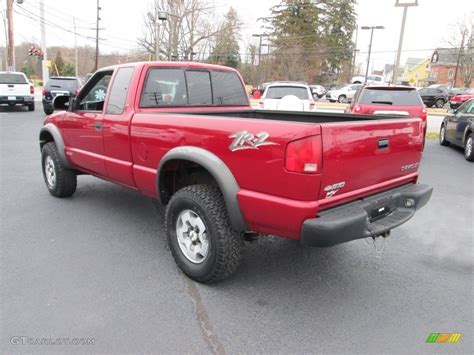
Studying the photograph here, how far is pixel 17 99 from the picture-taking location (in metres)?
18.5

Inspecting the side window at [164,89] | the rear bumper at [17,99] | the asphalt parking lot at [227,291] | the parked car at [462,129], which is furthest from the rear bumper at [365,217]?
the rear bumper at [17,99]

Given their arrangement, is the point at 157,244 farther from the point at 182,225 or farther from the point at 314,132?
the point at 314,132

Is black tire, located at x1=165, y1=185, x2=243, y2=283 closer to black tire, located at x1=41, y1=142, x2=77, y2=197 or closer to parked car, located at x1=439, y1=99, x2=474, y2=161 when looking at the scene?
black tire, located at x1=41, y1=142, x2=77, y2=197

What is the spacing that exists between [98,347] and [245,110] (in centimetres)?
322

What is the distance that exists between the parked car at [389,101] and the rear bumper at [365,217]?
5806 millimetres

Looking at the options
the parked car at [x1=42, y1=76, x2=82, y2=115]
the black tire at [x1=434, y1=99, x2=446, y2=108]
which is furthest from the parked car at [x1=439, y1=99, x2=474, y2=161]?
the black tire at [x1=434, y1=99, x2=446, y2=108]

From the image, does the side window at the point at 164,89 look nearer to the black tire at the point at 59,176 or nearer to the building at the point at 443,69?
the black tire at the point at 59,176

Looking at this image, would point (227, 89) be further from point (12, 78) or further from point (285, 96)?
point (12, 78)

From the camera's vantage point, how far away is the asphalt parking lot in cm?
274

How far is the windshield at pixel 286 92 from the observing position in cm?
1156

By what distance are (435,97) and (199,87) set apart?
31539mm

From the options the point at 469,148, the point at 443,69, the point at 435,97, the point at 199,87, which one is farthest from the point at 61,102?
the point at 443,69

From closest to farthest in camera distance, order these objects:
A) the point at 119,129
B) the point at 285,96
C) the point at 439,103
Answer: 1. the point at 119,129
2. the point at 285,96
3. the point at 439,103

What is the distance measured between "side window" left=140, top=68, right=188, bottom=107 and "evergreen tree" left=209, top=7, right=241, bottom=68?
4642cm
